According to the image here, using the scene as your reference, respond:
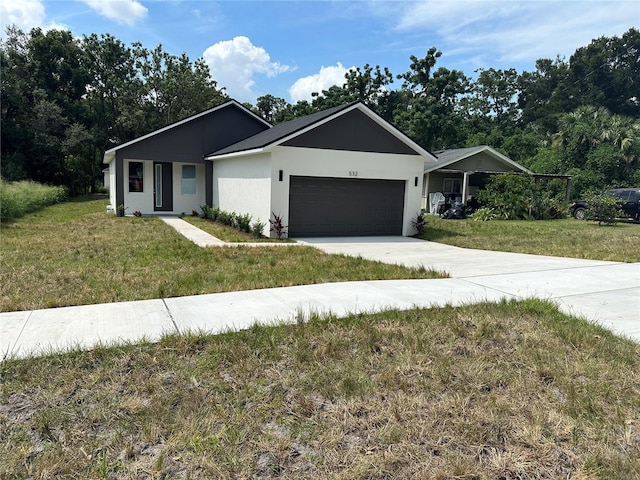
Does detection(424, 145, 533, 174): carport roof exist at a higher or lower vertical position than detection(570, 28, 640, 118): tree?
lower

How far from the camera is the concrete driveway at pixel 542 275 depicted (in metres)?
5.65

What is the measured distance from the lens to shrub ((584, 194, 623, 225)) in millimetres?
18688

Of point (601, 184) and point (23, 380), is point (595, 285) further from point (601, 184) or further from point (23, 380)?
point (601, 184)

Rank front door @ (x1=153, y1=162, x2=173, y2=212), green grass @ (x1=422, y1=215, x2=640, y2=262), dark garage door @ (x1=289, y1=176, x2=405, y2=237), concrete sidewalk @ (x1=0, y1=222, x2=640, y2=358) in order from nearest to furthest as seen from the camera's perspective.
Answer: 1. concrete sidewalk @ (x1=0, y1=222, x2=640, y2=358)
2. green grass @ (x1=422, y1=215, x2=640, y2=262)
3. dark garage door @ (x1=289, y1=176, x2=405, y2=237)
4. front door @ (x1=153, y1=162, x2=173, y2=212)

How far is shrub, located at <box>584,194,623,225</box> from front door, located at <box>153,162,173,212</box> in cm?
1936

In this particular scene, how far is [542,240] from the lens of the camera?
13.6 metres

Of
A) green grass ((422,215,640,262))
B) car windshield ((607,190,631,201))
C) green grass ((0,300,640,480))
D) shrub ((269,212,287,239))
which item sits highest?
car windshield ((607,190,631,201))

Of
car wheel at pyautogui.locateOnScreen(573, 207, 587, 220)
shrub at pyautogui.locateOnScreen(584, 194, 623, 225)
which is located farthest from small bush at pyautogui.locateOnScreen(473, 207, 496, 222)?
car wheel at pyautogui.locateOnScreen(573, 207, 587, 220)

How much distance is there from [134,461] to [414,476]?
1663mm

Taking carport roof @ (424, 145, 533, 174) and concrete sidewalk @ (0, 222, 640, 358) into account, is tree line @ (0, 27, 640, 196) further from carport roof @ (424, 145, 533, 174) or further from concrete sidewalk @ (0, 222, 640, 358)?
concrete sidewalk @ (0, 222, 640, 358)

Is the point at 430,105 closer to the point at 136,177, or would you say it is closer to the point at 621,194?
the point at 621,194

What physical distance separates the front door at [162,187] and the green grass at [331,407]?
16993 mm

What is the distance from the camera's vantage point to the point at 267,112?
200ft

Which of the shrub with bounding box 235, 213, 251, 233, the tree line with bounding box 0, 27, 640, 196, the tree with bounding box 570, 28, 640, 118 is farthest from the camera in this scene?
the tree with bounding box 570, 28, 640, 118
